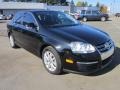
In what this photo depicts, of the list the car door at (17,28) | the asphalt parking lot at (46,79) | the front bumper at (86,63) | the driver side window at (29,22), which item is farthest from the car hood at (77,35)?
the car door at (17,28)

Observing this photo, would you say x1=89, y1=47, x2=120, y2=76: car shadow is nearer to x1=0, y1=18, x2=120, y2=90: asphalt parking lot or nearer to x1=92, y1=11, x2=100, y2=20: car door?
x1=0, y1=18, x2=120, y2=90: asphalt parking lot

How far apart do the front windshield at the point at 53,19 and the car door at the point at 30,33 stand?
0.72 feet

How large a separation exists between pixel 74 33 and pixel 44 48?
88 cm

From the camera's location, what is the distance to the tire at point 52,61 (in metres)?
5.31

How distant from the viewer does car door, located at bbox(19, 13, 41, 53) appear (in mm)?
6101

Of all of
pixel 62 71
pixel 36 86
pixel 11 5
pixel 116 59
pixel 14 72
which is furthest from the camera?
pixel 11 5

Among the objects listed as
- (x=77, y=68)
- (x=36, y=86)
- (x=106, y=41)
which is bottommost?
(x=36, y=86)

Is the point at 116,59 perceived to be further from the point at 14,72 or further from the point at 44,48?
the point at 14,72

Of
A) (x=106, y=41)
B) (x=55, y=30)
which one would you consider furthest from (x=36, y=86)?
(x=106, y=41)

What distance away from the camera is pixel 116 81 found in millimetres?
5137

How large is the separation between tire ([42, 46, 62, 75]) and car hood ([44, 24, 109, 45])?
1.25 feet

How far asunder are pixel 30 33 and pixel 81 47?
1.89m

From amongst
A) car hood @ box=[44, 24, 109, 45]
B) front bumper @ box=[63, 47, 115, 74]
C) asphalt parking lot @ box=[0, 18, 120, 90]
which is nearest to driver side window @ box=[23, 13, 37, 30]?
car hood @ box=[44, 24, 109, 45]

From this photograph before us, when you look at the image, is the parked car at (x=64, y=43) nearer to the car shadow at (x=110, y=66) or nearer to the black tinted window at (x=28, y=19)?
the black tinted window at (x=28, y=19)
